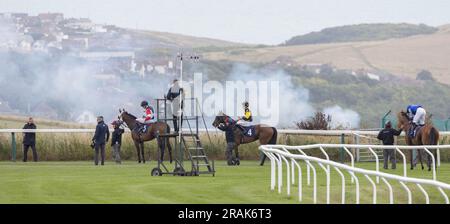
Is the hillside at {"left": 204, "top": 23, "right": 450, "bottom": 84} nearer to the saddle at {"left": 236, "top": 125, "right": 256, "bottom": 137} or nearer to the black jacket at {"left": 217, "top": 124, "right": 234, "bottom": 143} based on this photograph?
the saddle at {"left": 236, "top": 125, "right": 256, "bottom": 137}

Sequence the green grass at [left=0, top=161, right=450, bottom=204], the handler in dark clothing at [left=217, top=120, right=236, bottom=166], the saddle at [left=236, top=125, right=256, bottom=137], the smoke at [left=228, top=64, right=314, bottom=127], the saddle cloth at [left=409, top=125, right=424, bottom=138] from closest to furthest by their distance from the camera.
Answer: the green grass at [left=0, top=161, right=450, bottom=204] < the saddle cloth at [left=409, top=125, right=424, bottom=138] < the handler in dark clothing at [left=217, top=120, right=236, bottom=166] < the saddle at [left=236, top=125, right=256, bottom=137] < the smoke at [left=228, top=64, right=314, bottom=127]

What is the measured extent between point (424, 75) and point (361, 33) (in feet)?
77.9

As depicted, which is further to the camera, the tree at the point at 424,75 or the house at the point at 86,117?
the tree at the point at 424,75

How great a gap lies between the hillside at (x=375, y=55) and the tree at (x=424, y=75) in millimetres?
326

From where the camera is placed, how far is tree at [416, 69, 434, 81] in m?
83.8

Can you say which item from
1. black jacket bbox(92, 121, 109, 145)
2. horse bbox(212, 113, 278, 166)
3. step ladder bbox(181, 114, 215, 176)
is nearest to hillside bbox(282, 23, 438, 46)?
horse bbox(212, 113, 278, 166)

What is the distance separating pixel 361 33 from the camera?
107688 mm

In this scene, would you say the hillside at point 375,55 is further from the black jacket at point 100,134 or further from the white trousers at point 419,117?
the white trousers at point 419,117

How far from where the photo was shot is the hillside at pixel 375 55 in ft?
285

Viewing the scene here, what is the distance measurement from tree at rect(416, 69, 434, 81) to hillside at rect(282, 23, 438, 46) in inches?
712

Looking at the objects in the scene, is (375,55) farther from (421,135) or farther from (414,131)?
(421,135)

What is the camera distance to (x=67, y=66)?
7506 centimetres

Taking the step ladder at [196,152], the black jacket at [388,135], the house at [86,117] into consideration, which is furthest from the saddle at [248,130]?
the house at [86,117]

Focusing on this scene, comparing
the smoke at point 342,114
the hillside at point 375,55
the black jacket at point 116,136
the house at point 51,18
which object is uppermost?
the house at point 51,18
